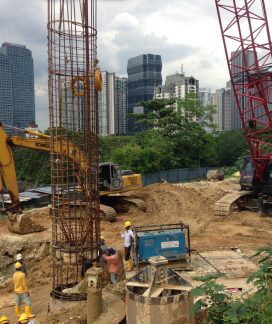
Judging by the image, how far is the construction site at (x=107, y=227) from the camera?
694cm

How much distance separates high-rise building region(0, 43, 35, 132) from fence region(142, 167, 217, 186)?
115ft

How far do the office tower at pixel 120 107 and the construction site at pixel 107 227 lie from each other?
53.9m

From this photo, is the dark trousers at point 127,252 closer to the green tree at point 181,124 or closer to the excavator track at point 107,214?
the excavator track at point 107,214

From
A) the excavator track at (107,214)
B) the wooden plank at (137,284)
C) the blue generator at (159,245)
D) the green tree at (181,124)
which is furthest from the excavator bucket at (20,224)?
the green tree at (181,124)

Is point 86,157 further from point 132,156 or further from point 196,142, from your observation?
point 196,142

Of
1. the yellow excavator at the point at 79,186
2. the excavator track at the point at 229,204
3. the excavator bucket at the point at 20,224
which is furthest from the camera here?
the excavator track at the point at 229,204

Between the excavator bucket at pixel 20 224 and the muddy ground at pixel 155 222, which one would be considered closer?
the muddy ground at pixel 155 222

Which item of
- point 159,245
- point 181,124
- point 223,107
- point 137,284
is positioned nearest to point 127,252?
point 159,245

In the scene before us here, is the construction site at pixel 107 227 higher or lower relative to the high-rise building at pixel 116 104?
lower

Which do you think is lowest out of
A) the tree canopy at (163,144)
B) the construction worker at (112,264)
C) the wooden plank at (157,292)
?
the construction worker at (112,264)

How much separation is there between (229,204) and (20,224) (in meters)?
8.16

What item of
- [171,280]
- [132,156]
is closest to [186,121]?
[132,156]

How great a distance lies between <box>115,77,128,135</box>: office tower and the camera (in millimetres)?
72750

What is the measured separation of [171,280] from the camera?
613cm
